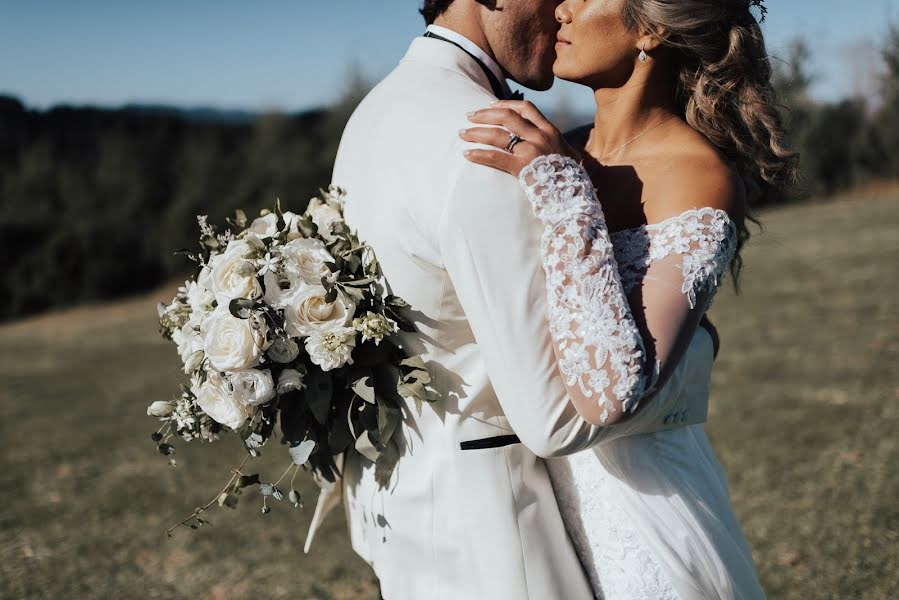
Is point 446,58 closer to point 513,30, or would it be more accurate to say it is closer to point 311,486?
point 513,30

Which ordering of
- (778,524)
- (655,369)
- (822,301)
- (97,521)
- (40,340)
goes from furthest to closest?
1. (40,340)
2. (822,301)
3. (97,521)
4. (778,524)
5. (655,369)

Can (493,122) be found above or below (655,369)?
above

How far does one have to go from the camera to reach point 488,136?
6.11ft

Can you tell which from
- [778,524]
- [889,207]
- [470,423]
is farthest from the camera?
[889,207]

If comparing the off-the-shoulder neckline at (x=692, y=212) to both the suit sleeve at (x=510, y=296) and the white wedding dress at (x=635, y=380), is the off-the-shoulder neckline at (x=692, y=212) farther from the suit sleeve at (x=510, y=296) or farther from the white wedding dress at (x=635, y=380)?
the suit sleeve at (x=510, y=296)

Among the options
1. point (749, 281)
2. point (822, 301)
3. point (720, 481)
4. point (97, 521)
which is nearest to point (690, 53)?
point (720, 481)

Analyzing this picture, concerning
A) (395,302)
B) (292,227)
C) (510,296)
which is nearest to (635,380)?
(510,296)

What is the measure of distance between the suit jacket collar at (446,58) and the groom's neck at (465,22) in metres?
0.08

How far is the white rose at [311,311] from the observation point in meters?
Answer: 2.05

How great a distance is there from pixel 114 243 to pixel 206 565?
15301 millimetres

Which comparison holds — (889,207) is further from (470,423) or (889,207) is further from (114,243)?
(470,423)

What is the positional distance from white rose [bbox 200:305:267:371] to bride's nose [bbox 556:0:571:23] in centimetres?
121

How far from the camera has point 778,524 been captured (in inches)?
225

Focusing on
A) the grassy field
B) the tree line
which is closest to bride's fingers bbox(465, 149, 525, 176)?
the grassy field
